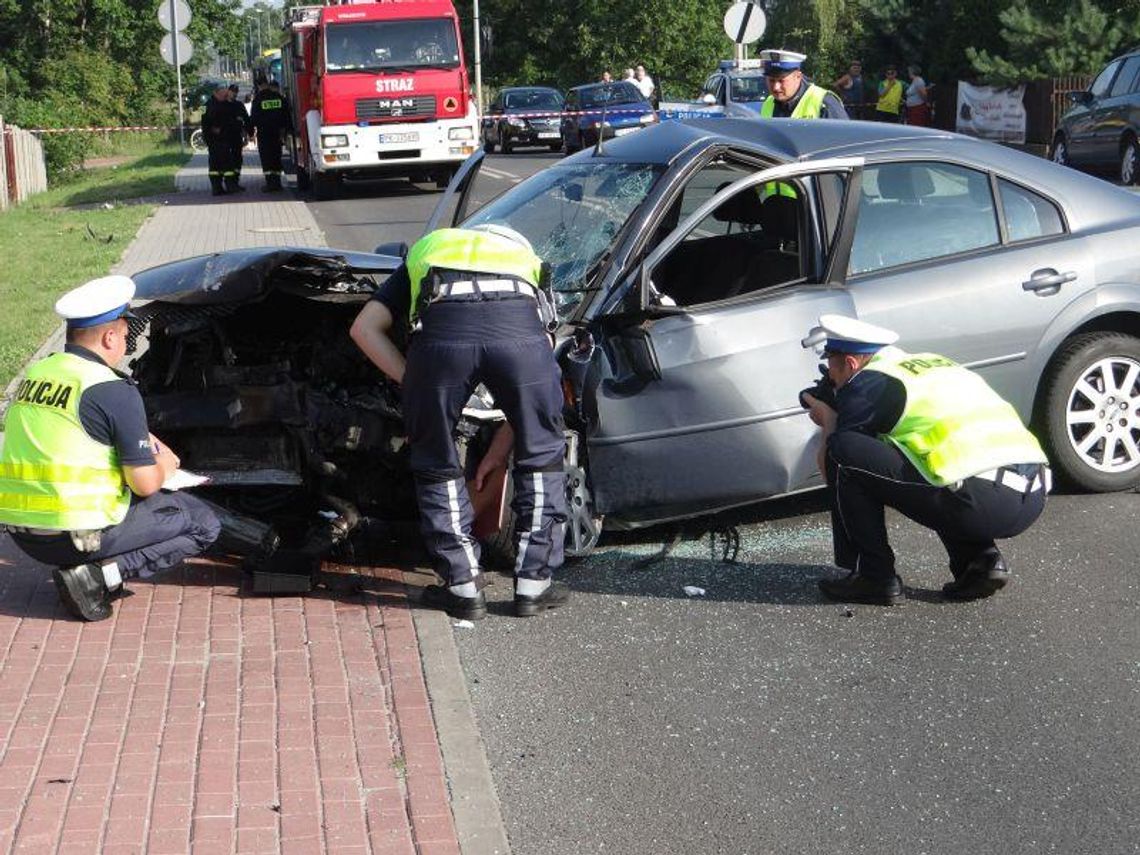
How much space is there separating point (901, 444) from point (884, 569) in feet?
1.58

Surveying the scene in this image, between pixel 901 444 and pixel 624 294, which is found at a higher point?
pixel 624 294

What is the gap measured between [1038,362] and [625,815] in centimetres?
335

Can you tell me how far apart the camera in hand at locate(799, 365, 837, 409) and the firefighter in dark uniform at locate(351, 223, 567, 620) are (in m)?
0.98

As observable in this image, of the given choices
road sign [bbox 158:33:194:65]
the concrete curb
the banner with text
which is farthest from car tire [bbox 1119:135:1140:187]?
the concrete curb

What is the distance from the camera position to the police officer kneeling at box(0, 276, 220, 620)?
5.57 m

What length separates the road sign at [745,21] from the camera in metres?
23.5

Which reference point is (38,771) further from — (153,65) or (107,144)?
(153,65)

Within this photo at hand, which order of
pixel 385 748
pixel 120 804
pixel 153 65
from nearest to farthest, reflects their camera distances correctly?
1. pixel 120 804
2. pixel 385 748
3. pixel 153 65

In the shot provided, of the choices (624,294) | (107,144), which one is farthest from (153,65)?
(624,294)

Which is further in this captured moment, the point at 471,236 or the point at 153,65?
the point at 153,65

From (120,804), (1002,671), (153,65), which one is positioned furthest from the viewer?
(153,65)

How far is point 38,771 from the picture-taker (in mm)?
4449

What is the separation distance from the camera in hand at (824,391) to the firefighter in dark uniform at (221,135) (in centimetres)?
2198

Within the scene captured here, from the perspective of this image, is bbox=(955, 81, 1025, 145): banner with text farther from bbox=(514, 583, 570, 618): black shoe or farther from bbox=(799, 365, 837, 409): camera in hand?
bbox=(514, 583, 570, 618): black shoe
